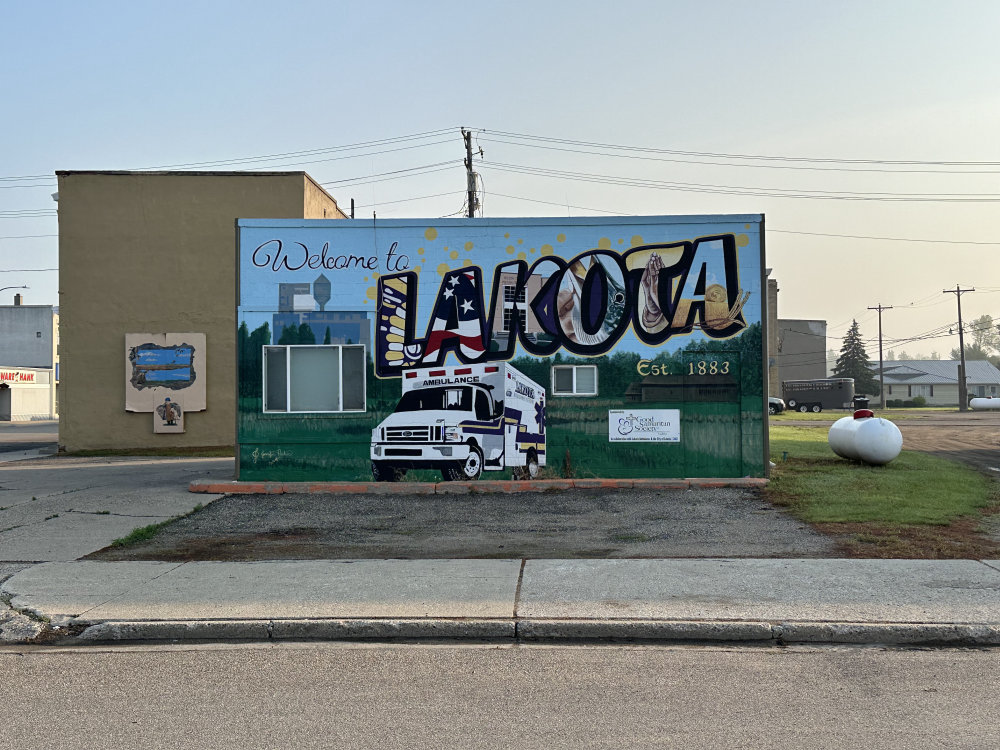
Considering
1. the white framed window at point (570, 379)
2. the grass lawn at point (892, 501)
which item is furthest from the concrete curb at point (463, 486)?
the white framed window at point (570, 379)

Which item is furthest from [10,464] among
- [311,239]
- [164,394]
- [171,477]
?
[311,239]

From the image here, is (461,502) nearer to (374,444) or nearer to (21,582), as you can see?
(374,444)

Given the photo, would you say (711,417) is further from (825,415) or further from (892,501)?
(825,415)

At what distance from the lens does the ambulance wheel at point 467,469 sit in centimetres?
1606

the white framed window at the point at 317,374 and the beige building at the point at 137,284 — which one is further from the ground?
the beige building at the point at 137,284

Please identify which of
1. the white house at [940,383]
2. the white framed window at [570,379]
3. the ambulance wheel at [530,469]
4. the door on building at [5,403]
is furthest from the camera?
the white house at [940,383]

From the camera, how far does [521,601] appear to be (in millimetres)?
7703

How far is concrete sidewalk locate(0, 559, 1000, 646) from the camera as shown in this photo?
273 inches

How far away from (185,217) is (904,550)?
23.7 metres

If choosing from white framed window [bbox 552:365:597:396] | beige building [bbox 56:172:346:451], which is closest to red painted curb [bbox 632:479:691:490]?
white framed window [bbox 552:365:597:396]

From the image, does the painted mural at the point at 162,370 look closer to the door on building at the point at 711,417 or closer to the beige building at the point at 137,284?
the beige building at the point at 137,284
